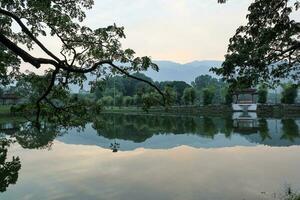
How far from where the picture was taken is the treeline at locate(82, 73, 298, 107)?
6586mm

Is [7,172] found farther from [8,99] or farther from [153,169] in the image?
[8,99]

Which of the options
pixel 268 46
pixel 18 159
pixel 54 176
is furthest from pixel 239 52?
pixel 18 159

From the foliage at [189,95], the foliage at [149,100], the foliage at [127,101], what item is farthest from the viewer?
the foliage at [127,101]

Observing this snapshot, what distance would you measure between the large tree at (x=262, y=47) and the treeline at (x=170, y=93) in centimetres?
56

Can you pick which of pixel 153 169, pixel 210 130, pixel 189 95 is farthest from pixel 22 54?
pixel 189 95

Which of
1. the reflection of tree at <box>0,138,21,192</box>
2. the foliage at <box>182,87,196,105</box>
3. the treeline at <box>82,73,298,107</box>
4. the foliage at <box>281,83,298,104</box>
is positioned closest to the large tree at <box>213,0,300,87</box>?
the treeline at <box>82,73,298,107</box>

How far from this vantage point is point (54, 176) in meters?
12.8

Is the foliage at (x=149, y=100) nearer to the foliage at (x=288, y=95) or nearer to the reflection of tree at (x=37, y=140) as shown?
the reflection of tree at (x=37, y=140)

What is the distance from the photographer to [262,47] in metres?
8.34

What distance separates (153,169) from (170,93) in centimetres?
774

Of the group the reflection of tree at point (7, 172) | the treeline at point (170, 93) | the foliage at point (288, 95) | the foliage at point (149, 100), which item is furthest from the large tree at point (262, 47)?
the foliage at point (288, 95)

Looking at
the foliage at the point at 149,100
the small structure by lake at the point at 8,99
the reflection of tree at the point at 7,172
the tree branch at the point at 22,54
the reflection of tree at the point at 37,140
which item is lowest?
the reflection of tree at the point at 7,172

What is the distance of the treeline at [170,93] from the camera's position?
6.59 meters

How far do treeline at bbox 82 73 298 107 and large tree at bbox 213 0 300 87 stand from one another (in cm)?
56
